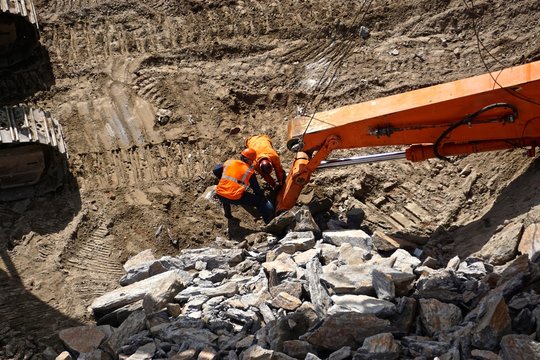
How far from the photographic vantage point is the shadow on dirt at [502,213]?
8.84 meters

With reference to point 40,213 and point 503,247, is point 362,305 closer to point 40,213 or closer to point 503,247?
point 503,247

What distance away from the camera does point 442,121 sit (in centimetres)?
856

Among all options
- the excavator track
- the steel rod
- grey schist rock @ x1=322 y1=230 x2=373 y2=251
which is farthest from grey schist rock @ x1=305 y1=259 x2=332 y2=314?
the excavator track

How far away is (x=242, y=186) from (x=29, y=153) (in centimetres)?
304

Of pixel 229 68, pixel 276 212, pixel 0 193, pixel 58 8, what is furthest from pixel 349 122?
pixel 58 8

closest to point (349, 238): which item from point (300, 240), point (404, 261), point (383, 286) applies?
point (300, 240)

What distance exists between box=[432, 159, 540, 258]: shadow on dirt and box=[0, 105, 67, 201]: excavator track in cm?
537

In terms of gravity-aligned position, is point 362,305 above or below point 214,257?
below

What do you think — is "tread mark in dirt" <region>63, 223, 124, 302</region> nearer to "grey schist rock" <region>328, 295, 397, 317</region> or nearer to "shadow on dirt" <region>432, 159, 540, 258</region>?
"grey schist rock" <region>328, 295, 397, 317</region>

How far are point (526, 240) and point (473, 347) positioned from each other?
75.3 inches

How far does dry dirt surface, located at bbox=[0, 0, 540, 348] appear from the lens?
9.73 meters

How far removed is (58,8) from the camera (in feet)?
43.6

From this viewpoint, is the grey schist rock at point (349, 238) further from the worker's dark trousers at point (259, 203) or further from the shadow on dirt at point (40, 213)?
the shadow on dirt at point (40, 213)

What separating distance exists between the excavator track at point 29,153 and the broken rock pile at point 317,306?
2228 millimetres
